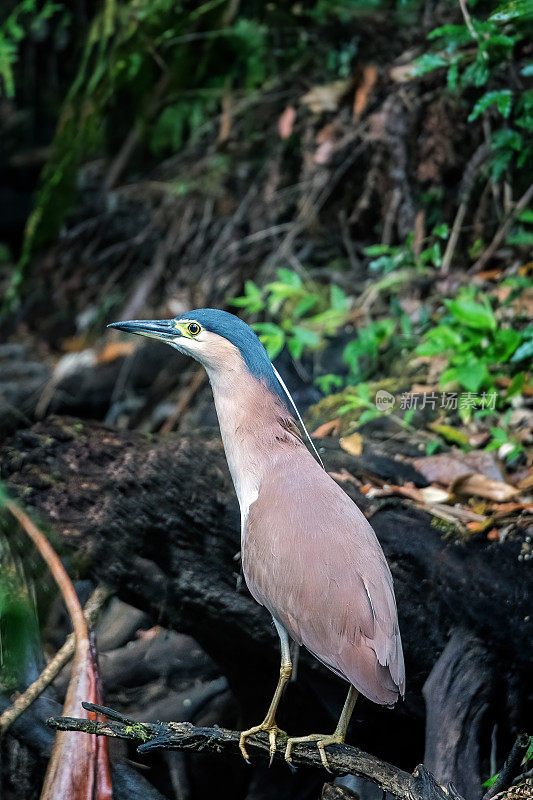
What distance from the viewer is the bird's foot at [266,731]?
1914 mm

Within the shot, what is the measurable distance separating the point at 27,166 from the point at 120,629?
5.24 meters

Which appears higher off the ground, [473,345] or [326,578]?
[326,578]

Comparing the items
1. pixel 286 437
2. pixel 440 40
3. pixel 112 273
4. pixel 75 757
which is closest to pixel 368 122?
pixel 440 40

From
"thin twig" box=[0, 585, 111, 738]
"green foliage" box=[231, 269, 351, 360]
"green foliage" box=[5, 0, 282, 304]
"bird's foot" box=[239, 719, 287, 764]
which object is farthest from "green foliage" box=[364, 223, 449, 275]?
"bird's foot" box=[239, 719, 287, 764]

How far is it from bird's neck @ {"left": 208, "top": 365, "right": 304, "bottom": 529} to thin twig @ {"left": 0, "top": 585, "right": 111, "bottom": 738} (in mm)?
559

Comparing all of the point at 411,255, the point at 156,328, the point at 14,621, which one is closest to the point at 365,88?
the point at 411,255

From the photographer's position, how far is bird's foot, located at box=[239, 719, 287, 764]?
6.28 ft

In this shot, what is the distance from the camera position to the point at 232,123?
16.9 ft

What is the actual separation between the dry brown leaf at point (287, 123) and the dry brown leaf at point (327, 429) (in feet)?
8.17

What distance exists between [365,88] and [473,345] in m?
2.10

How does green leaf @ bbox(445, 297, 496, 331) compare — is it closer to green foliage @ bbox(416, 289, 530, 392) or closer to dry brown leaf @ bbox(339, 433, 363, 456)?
green foliage @ bbox(416, 289, 530, 392)

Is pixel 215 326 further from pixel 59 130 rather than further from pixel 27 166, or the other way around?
pixel 27 166

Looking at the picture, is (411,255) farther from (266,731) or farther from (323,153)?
(266,731)

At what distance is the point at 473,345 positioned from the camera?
10.5 ft
